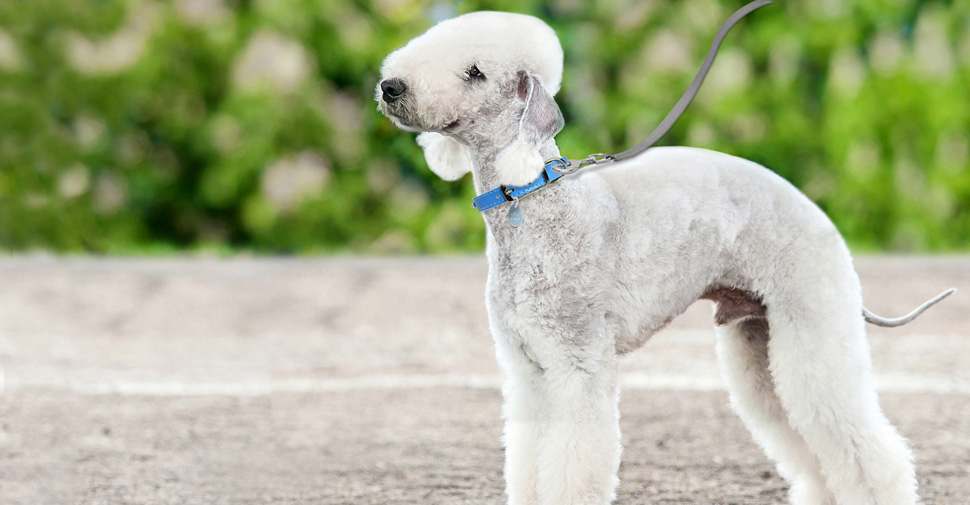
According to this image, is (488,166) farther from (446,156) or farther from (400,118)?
(400,118)

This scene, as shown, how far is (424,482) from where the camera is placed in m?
3.99

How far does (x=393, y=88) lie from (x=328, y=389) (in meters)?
3.57

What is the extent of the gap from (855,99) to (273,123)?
684 centimetres

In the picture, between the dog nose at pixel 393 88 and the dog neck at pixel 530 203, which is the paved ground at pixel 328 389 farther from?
the dog nose at pixel 393 88

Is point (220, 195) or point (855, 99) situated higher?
point (855, 99)

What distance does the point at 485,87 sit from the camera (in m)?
2.64

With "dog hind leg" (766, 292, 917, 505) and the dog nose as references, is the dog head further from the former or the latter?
"dog hind leg" (766, 292, 917, 505)

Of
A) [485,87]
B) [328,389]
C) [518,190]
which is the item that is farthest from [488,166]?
[328,389]

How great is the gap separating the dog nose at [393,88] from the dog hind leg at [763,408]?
1.43 metres

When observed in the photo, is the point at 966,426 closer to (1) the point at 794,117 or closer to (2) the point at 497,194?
(2) the point at 497,194

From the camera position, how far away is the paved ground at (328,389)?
13.2 feet

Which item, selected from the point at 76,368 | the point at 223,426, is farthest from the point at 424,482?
the point at 76,368

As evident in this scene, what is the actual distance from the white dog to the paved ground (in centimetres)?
88

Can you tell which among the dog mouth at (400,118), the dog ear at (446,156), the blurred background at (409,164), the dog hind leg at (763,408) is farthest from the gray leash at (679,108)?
the blurred background at (409,164)
